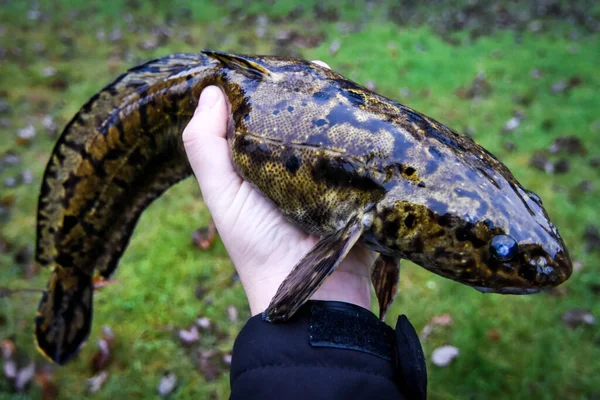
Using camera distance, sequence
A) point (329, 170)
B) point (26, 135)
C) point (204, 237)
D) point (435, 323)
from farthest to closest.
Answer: point (26, 135)
point (204, 237)
point (435, 323)
point (329, 170)

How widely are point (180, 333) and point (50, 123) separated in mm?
3473

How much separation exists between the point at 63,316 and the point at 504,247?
2.66m

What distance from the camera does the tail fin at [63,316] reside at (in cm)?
277

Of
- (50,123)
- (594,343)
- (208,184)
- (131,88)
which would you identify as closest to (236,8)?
(50,123)

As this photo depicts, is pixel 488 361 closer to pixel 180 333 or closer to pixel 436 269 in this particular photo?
pixel 436 269

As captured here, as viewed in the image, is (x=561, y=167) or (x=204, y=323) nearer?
(x=204, y=323)

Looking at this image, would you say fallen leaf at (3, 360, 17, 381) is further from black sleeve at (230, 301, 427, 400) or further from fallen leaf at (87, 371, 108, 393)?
black sleeve at (230, 301, 427, 400)

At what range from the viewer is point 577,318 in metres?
3.28

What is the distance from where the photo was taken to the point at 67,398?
115 inches

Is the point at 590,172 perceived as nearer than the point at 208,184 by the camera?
No

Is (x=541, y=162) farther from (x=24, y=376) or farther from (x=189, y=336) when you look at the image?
(x=24, y=376)

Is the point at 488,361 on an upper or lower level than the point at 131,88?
lower

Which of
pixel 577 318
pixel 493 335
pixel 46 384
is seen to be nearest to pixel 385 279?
pixel 493 335

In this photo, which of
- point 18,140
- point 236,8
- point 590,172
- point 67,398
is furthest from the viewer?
point 236,8
